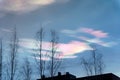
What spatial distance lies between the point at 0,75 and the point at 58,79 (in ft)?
89.9

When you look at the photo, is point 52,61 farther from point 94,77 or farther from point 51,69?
point 94,77

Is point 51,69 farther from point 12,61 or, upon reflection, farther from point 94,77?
point 94,77

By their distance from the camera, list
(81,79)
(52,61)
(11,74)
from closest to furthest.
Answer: (11,74)
(52,61)
(81,79)

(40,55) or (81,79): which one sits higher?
(40,55)

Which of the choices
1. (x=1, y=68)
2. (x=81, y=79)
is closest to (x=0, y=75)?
(x=1, y=68)

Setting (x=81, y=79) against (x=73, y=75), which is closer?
(x=81, y=79)

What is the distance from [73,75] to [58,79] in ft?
16.3

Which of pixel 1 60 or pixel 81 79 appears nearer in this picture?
pixel 1 60

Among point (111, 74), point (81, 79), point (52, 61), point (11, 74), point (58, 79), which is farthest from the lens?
point (58, 79)

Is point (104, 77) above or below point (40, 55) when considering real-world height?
below

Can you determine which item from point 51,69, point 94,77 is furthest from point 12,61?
point 94,77

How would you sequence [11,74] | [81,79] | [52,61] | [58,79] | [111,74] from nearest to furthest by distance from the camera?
[11,74] → [52,61] → [111,74] → [81,79] → [58,79]

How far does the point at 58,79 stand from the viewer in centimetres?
7306

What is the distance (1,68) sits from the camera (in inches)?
1900
